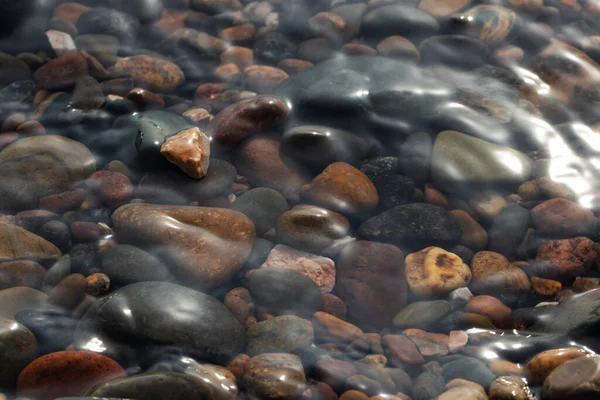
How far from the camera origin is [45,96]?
349cm

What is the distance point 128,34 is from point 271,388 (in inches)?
107

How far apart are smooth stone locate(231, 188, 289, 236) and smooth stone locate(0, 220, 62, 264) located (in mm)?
847

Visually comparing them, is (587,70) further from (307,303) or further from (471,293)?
(307,303)

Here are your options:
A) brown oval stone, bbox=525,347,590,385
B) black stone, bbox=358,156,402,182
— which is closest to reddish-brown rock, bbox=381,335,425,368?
→ brown oval stone, bbox=525,347,590,385

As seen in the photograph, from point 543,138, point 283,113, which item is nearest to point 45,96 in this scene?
point 283,113

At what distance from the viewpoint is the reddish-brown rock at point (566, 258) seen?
8.76 feet

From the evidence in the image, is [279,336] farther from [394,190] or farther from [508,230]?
[508,230]

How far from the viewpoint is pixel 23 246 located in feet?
8.68

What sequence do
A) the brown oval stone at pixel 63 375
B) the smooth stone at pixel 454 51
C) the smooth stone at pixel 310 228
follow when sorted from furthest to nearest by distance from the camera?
the smooth stone at pixel 454 51 → the smooth stone at pixel 310 228 → the brown oval stone at pixel 63 375

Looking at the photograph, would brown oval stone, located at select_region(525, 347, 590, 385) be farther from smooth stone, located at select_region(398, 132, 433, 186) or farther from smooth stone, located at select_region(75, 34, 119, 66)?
smooth stone, located at select_region(75, 34, 119, 66)

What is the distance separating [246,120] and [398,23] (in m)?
1.39

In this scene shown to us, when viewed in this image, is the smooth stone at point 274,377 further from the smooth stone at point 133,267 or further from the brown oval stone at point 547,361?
the brown oval stone at point 547,361

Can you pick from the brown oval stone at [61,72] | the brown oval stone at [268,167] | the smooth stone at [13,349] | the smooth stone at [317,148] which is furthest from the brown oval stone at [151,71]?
the smooth stone at [13,349]

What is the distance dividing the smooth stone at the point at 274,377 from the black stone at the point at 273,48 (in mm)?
2126
